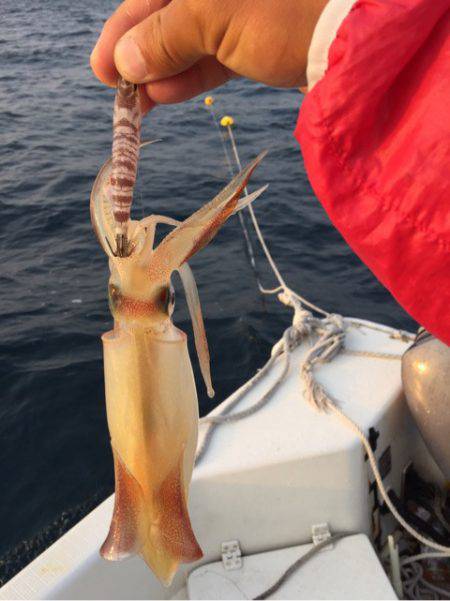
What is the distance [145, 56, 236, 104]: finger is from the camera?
1.67 m

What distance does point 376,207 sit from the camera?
42.8 inches

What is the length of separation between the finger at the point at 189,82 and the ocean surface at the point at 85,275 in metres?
1.84

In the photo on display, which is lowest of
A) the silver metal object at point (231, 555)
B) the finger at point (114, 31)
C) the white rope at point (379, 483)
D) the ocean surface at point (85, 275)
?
the ocean surface at point (85, 275)

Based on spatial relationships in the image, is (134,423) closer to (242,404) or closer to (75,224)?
(242,404)

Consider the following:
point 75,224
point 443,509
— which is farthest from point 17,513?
point 75,224

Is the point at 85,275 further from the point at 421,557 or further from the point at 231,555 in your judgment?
the point at 421,557

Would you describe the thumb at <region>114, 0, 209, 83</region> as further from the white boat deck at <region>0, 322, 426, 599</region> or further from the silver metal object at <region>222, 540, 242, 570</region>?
the silver metal object at <region>222, 540, 242, 570</region>

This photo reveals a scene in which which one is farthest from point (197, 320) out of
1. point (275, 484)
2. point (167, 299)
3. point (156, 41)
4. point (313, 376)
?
point (313, 376)

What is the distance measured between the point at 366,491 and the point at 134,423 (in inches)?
80.0

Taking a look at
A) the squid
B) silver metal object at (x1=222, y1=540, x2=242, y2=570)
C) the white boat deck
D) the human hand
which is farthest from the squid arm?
silver metal object at (x1=222, y1=540, x2=242, y2=570)

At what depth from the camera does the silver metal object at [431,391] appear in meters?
3.04

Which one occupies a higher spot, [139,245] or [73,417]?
[139,245]

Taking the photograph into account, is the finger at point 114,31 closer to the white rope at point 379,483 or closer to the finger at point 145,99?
the finger at point 145,99

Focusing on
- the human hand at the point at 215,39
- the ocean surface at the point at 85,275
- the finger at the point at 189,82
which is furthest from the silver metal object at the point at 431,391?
the human hand at the point at 215,39
